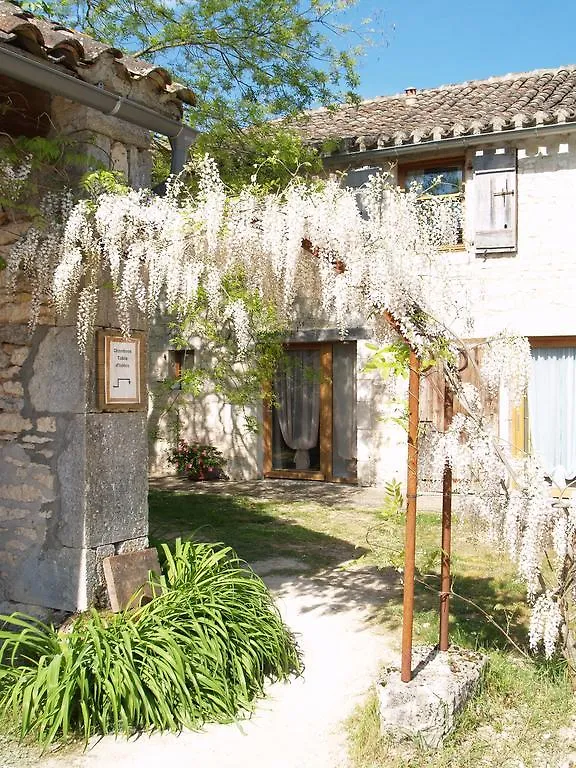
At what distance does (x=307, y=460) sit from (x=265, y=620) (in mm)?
6244

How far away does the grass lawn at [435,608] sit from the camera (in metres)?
2.65

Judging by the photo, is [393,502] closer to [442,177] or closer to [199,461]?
[442,177]

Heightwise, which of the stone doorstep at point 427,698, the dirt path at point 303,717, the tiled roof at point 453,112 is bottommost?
the dirt path at point 303,717

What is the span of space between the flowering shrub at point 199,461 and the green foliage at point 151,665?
250 inches

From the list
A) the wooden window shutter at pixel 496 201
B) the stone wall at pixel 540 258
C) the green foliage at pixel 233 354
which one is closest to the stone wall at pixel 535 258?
the stone wall at pixel 540 258

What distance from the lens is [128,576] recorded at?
3.55m

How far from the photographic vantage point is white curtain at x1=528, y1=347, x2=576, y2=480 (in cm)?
796

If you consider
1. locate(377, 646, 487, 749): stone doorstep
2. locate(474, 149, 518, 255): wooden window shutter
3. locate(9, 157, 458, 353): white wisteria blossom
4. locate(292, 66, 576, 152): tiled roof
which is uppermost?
locate(292, 66, 576, 152): tiled roof

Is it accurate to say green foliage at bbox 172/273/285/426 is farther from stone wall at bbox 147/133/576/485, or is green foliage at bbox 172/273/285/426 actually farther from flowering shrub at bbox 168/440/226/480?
stone wall at bbox 147/133/576/485

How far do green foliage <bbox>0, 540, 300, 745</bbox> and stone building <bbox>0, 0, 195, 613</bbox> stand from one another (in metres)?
0.36

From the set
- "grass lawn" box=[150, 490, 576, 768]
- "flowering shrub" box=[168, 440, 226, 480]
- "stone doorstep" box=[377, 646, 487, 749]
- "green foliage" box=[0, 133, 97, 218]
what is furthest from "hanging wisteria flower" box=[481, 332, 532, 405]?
"flowering shrub" box=[168, 440, 226, 480]

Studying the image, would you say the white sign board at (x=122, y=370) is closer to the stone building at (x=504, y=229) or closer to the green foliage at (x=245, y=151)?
the green foliage at (x=245, y=151)

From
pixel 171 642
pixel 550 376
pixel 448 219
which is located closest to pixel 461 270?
pixel 550 376

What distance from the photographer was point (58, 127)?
11.8ft
